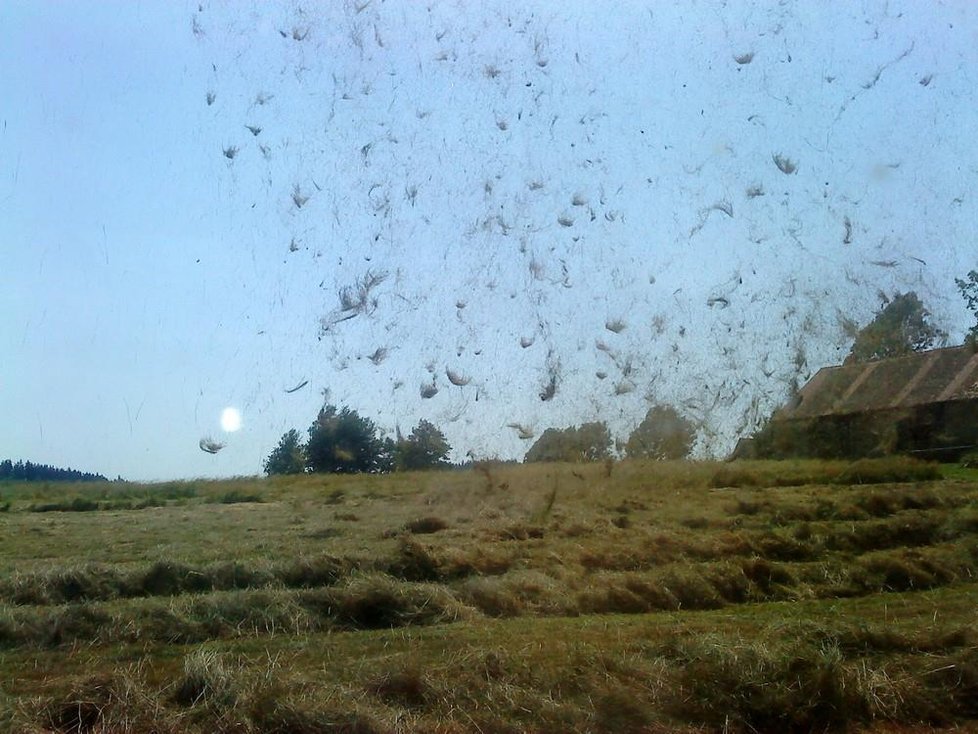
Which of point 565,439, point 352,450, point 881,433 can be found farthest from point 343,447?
point 881,433

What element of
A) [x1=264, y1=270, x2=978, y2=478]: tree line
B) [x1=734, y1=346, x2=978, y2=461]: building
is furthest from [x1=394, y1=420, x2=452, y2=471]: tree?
[x1=734, y1=346, x2=978, y2=461]: building

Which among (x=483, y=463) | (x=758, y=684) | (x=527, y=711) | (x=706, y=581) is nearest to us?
(x=527, y=711)

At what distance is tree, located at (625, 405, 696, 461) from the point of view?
23.2m

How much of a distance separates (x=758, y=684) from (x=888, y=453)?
20.5 metres

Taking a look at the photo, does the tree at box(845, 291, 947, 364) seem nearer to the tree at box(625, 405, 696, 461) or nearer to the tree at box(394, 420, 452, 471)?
the tree at box(625, 405, 696, 461)

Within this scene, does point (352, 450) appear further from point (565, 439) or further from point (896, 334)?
point (896, 334)

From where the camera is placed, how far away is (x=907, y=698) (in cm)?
961

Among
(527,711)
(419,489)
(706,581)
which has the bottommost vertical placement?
(527,711)

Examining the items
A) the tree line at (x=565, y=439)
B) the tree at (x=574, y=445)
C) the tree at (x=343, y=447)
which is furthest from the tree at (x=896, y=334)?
the tree at (x=343, y=447)

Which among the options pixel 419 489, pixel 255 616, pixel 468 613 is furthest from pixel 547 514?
pixel 255 616

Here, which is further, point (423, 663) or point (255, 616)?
point (255, 616)

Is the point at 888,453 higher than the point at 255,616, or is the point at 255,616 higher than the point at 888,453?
the point at 888,453

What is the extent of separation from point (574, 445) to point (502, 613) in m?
11.2

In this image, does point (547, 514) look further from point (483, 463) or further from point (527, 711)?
point (527, 711)
